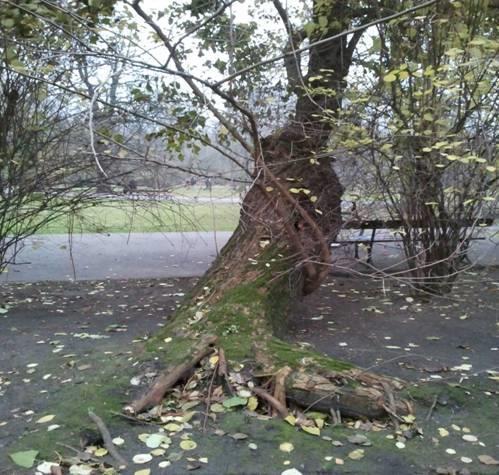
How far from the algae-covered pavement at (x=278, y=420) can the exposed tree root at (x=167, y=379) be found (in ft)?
0.32

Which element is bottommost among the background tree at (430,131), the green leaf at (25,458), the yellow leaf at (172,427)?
the green leaf at (25,458)

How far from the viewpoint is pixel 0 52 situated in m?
4.87

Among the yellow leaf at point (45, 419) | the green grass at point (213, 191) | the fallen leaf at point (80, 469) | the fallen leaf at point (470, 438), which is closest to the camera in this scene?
the fallen leaf at point (80, 469)

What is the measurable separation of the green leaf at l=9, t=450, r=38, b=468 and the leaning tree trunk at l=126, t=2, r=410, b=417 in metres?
0.60

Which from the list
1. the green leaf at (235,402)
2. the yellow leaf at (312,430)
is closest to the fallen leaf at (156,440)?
the green leaf at (235,402)

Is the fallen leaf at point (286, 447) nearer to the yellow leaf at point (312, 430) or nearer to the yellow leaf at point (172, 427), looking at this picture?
the yellow leaf at point (312, 430)

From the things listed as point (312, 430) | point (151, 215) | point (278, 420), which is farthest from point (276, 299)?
point (151, 215)

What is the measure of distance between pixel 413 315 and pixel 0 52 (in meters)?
4.35

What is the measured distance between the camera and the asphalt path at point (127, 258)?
26.4 feet

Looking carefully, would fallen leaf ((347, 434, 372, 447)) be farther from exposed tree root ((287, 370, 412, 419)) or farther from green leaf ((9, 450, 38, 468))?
green leaf ((9, 450, 38, 468))

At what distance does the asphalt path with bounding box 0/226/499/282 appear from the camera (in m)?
8.05

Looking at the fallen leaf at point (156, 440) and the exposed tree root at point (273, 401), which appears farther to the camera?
the exposed tree root at point (273, 401)

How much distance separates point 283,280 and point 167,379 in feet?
5.39

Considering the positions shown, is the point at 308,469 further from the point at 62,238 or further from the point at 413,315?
the point at 62,238
